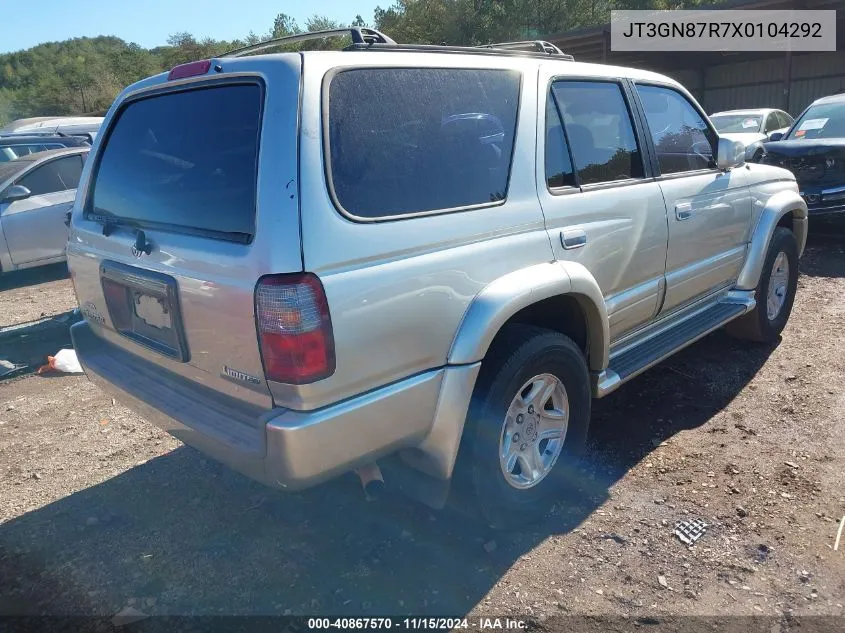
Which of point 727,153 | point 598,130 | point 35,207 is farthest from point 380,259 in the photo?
point 35,207

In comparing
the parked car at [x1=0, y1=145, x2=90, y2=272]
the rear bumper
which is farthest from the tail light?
the parked car at [x1=0, y1=145, x2=90, y2=272]

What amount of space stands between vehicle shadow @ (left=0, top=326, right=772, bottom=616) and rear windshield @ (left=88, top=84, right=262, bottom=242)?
1.43 m

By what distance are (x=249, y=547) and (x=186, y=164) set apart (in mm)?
1672

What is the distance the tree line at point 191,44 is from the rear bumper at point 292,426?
5421 mm

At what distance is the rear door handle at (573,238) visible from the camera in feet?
9.53

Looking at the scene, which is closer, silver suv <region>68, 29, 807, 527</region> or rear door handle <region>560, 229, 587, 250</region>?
silver suv <region>68, 29, 807, 527</region>

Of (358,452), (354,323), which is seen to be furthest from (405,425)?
(354,323)

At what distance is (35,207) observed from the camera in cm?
813

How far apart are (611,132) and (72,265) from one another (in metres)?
2.78

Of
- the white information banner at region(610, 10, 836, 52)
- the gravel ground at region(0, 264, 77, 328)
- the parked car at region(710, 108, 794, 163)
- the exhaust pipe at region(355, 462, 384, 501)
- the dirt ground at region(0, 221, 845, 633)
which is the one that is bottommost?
the dirt ground at region(0, 221, 845, 633)

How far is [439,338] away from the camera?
2395 mm

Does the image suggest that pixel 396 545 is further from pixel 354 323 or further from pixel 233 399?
pixel 354 323

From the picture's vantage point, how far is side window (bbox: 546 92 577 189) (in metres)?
2.96

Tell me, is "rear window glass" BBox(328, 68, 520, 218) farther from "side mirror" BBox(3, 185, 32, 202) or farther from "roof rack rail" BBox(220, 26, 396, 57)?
"side mirror" BBox(3, 185, 32, 202)
